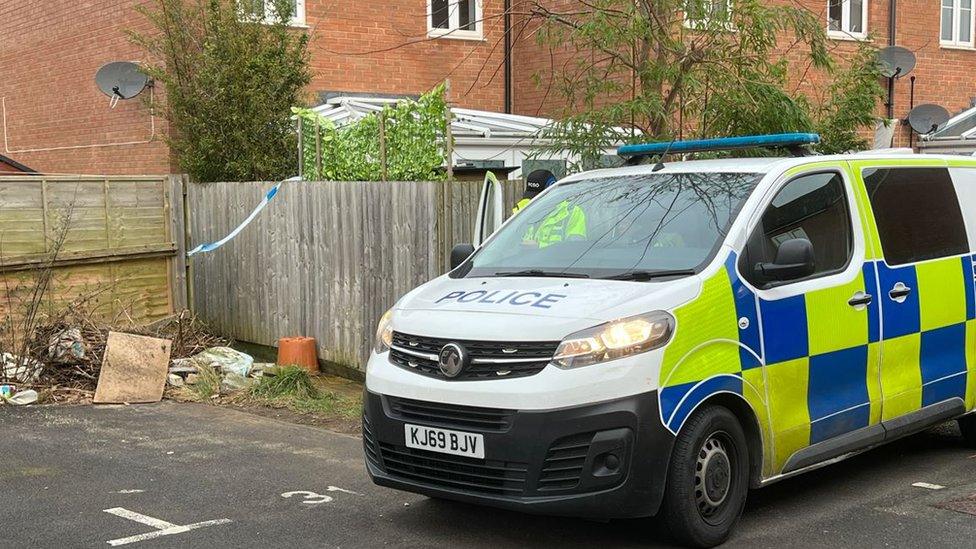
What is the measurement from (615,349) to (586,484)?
0.60 meters

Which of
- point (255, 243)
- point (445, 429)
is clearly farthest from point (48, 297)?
point (445, 429)

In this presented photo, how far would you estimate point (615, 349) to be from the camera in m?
4.94

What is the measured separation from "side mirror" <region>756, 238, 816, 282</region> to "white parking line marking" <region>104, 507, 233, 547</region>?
9.95 ft

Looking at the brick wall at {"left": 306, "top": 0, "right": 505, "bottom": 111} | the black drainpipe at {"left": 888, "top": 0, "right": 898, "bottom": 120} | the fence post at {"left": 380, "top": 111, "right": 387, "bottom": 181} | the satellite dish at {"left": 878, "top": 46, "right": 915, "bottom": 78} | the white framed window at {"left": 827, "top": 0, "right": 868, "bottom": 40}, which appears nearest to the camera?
the fence post at {"left": 380, "top": 111, "right": 387, "bottom": 181}

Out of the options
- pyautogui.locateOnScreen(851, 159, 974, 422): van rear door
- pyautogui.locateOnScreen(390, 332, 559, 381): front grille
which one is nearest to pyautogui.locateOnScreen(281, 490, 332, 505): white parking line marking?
pyautogui.locateOnScreen(390, 332, 559, 381): front grille

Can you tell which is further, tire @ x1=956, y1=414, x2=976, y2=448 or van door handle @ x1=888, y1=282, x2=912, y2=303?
tire @ x1=956, y1=414, x2=976, y2=448

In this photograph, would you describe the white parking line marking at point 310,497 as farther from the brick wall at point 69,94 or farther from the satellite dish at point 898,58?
the satellite dish at point 898,58

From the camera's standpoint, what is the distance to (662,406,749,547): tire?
16.6ft

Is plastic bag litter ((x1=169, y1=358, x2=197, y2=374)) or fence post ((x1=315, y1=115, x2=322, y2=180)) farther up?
fence post ((x1=315, y1=115, x2=322, y2=180))

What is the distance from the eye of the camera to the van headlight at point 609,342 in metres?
4.93

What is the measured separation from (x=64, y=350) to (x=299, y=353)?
2062 mm

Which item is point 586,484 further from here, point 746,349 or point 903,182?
point 903,182

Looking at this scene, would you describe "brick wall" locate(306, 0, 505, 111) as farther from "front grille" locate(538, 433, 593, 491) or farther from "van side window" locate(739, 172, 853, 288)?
"front grille" locate(538, 433, 593, 491)

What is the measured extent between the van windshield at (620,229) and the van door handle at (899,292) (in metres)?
1.08
